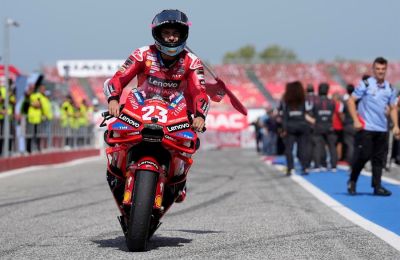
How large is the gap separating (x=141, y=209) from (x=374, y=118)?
20.6ft

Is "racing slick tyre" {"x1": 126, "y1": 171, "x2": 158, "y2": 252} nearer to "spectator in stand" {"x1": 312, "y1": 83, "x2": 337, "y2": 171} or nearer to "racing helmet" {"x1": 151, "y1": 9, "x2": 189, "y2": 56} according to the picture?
"racing helmet" {"x1": 151, "y1": 9, "x2": 189, "y2": 56}

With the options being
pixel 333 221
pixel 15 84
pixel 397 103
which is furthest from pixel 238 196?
pixel 15 84

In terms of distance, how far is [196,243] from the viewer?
688 cm

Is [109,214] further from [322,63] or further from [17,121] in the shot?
[322,63]

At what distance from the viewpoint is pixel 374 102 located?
11836 millimetres

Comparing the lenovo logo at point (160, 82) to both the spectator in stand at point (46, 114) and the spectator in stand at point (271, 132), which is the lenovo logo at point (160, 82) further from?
the spectator in stand at point (271, 132)

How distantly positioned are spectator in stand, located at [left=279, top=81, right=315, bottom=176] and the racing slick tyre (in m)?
11.1

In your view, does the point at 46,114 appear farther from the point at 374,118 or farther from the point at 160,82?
the point at 160,82

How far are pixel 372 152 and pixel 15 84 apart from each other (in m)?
12.6

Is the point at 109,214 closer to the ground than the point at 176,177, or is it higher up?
closer to the ground

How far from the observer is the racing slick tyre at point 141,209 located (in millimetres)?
6164

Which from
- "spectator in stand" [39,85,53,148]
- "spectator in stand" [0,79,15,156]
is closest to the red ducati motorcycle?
"spectator in stand" [0,79,15,156]

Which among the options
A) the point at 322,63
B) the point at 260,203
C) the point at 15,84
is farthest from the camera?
the point at 322,63

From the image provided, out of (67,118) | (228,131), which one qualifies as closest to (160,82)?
(67,118)
